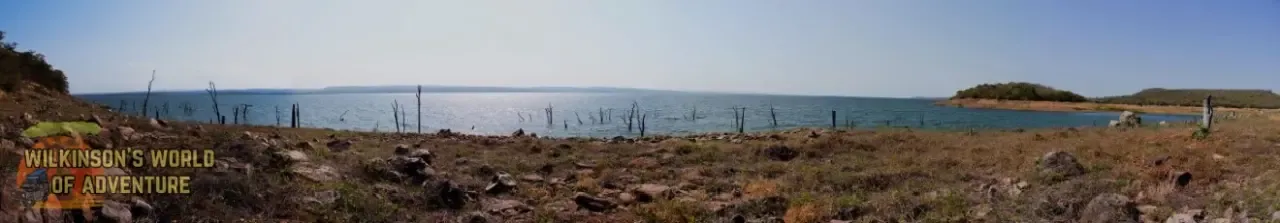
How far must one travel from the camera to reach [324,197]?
8070mm

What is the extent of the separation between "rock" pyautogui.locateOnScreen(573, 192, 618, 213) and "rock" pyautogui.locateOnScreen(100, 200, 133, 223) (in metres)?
5.29

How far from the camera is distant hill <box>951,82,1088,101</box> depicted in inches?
4651

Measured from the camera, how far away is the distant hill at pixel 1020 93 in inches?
4651

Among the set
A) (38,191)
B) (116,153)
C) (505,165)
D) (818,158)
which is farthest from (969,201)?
(116,153)

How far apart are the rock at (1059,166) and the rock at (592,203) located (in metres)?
7.24

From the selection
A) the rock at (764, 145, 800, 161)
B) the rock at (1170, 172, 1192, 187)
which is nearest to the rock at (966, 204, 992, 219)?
the rock at (1170, 172, 1192, 187)

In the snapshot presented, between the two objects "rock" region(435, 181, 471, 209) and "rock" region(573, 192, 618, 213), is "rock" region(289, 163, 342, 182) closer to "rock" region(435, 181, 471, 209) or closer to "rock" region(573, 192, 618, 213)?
"rock" region(435, 181, 471, 209)

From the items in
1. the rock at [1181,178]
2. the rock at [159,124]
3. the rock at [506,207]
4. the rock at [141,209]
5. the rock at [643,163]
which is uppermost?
the rock at [159,124]

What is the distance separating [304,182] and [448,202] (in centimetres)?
217

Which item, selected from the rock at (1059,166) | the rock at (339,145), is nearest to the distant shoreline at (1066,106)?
the rock at (1059,166)

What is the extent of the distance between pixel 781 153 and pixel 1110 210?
8.72 m

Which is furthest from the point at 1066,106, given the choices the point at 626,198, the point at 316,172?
the point at 316,172

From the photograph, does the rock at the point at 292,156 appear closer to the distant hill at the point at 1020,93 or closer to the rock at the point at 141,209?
the rock at the point at 141,209

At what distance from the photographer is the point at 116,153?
8.48 metres
